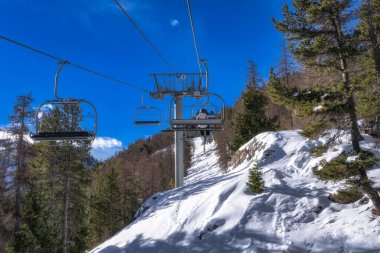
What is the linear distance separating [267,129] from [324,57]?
18722 millimetres

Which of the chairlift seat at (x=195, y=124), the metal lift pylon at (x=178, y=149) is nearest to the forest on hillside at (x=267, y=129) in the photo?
the chairlift seat at (x=195, y=124)

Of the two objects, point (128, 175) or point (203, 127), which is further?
point (128, 175)

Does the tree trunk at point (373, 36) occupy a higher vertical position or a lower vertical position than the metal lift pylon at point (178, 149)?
higher

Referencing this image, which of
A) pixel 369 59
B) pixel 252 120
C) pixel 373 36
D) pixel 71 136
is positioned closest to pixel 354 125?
pixel 369 59

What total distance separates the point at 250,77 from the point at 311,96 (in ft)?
135

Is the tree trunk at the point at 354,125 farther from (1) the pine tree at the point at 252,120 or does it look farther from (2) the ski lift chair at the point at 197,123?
(1) the pine tree at the point at 252,120

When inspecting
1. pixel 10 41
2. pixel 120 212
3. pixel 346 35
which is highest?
pixel 346 35

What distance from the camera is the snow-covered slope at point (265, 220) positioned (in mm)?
10242

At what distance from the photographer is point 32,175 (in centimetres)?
2286

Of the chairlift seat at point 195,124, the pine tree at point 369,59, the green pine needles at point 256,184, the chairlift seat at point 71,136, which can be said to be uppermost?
the pine tree at point 369,59

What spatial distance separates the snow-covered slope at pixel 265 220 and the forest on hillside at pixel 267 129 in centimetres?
126

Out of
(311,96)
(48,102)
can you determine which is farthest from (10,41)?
(311,96)

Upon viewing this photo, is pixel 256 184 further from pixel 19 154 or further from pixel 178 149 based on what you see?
pixel 19 154

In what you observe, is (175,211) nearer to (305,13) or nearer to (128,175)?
(305,13)
